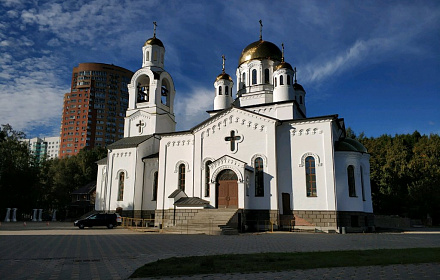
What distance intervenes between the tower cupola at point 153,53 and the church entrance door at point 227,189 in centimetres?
1399

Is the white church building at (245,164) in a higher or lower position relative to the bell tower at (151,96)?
lower

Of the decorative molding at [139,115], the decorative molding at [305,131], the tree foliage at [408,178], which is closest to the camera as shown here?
the decorative molding at [305,131]

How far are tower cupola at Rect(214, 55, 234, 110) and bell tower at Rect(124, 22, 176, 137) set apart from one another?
16.9ft

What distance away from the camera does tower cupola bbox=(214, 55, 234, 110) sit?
2864 cm

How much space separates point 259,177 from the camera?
2270 cm

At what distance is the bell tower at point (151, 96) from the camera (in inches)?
1183

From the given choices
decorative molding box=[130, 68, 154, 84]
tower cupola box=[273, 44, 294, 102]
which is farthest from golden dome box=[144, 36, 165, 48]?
tower cupola box=[273, 44, 294, 102]

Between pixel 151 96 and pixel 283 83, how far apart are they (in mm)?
11807

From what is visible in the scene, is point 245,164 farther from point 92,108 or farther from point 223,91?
point 92,108

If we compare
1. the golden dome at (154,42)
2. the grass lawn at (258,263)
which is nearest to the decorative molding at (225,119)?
the golden dome at (154,42)

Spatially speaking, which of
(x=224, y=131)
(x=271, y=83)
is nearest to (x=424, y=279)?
(x=224, y=131)

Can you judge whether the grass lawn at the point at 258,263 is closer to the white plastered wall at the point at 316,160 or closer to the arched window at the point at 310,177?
the white plastered wall at the point at 316,160

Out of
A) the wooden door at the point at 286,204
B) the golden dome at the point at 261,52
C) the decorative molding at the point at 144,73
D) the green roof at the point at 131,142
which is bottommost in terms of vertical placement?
the wooden door at the point at 286,204

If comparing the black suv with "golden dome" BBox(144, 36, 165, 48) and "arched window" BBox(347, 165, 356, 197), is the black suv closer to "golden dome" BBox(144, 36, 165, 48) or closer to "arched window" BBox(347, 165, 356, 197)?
"arched window" BBox(347, 165, 356, 197)
